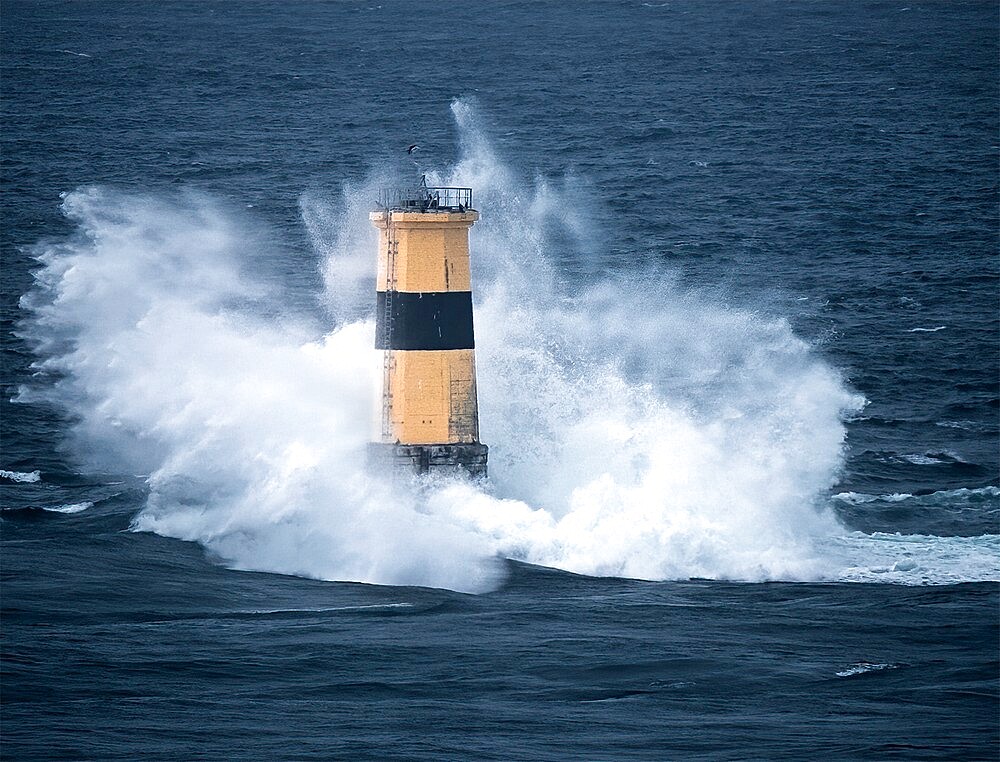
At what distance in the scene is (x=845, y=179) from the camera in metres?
71.1

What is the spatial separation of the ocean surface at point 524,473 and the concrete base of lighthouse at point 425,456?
0.39 meters

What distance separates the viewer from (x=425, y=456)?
29172 millimetres

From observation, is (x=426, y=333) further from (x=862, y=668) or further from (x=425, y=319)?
(x=862, y=668)

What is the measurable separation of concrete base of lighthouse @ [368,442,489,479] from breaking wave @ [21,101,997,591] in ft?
0.86

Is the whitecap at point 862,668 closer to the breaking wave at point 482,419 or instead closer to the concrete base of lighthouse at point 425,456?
the breaking wave at point 482,419

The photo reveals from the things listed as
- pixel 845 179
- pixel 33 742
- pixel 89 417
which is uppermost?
pixel 845 179

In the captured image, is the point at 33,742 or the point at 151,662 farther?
the point at 151,662

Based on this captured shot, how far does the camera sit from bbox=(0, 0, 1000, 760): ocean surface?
766 inches

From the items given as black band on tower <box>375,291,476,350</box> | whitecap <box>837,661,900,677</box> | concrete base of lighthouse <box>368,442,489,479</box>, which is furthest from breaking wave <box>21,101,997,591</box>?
whitecap <box>837,661,900,677</box>

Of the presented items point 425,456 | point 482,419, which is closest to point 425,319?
point 425,456

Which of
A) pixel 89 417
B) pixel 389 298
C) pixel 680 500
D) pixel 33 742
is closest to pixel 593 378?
pixel 680 500

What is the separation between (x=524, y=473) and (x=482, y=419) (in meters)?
1.35

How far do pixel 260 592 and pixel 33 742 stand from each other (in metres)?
7.52

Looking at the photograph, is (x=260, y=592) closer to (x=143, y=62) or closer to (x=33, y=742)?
(x=33, y=742)
